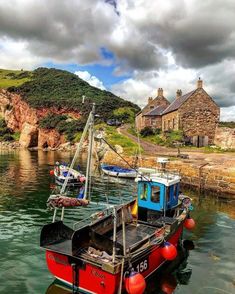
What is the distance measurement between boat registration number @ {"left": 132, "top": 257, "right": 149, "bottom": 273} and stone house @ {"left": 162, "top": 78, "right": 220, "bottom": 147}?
49.4 m

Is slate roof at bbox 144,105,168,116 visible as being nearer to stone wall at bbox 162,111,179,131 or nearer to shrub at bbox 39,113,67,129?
stone wall at bbox 162,111,179,131

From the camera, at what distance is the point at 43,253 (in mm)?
15984

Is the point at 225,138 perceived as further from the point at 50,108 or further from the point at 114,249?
the point at 50,108

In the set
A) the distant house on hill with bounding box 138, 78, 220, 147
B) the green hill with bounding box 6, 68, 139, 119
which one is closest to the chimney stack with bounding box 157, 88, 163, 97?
the distant house on hill with bounding box 138, 78, 220, 147

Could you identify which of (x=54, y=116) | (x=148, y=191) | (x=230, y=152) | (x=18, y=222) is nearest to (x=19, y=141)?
(x=54, y=116)

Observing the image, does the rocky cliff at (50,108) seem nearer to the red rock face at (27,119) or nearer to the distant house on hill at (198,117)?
the red rock face at (27,119)

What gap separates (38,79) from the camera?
455 feet

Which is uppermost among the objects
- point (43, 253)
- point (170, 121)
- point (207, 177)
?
point (170, 121)

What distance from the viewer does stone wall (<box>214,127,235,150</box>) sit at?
5484 cm

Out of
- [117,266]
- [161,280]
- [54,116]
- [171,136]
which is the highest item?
[54,116]

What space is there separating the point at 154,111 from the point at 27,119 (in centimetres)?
5279

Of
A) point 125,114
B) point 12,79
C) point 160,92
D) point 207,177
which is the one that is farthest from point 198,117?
point 12,79

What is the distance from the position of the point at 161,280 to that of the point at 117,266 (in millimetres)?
4318

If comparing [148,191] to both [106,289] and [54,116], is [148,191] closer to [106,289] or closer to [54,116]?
[106,289]
